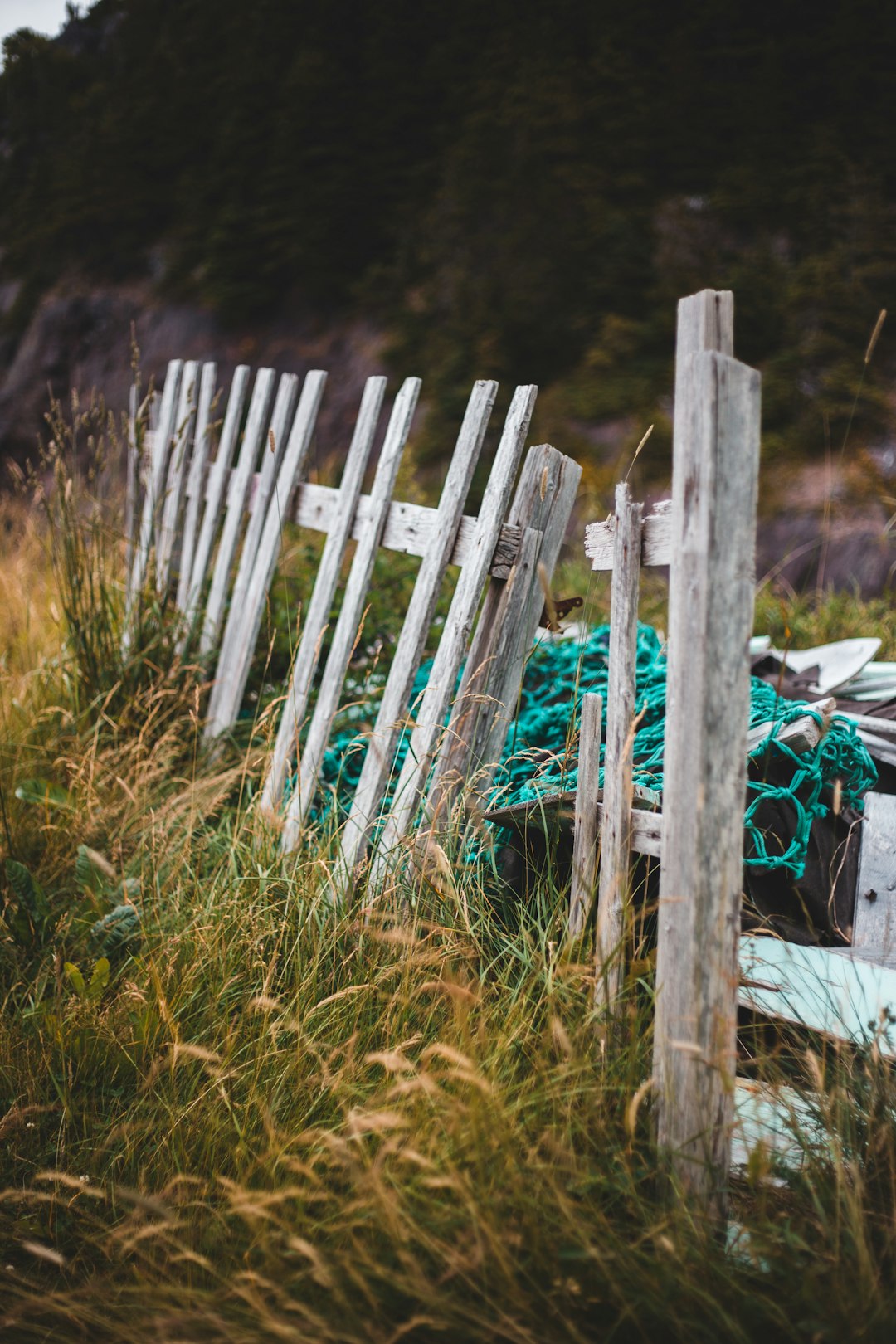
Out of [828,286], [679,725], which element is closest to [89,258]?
[828,286]

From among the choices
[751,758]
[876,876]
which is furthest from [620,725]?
[876,876]

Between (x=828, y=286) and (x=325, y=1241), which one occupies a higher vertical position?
(x=828, y=286)

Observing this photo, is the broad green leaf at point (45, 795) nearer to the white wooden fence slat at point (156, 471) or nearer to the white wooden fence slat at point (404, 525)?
the white wooden fence slat at point (156, 471)

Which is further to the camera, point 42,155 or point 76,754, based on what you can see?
point 42,155

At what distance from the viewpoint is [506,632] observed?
2.15m

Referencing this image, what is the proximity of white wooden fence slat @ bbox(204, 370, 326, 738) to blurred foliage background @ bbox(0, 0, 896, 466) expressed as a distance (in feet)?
16.9

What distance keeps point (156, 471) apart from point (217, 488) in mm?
574

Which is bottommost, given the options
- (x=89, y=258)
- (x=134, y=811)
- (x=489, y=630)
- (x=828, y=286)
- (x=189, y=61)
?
(x=134, y=811)

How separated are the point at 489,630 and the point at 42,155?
16.3 m

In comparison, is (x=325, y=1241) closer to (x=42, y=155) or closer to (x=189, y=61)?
(x=189, y=61)

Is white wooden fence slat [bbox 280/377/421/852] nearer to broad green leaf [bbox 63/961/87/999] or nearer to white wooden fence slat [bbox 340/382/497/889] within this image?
white wooden fence slat [bbox 340/382/497/889]

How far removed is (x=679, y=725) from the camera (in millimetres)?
1291

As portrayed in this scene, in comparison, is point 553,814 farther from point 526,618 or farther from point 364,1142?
point 364,1142

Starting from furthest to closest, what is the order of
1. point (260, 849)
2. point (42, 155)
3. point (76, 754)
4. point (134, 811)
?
point (42, 155) < point (76, 754) < point (134, 811) < point (260, 849)
